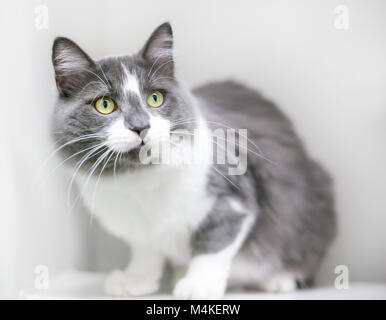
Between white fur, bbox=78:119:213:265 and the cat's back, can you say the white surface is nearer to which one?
white fur, bbox=78:119:213:265

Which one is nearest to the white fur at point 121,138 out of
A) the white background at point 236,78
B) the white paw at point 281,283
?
the white background at point 236,78

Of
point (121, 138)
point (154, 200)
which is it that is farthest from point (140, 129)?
point (154, 200)

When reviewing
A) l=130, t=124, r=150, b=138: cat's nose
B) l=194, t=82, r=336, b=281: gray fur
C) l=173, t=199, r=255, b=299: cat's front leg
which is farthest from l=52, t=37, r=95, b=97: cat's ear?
l=173, t=199, r=255, b=299: cat's front leg

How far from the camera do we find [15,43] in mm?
1386

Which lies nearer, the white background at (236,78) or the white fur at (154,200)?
the white fur at (154,200)

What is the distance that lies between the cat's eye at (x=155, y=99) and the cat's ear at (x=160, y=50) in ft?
0.21

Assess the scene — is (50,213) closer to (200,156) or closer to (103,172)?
(103,172)

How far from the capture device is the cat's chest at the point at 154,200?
130 cm

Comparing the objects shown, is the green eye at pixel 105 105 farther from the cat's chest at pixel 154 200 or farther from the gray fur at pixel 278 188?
the gray fur at pixel 278 188

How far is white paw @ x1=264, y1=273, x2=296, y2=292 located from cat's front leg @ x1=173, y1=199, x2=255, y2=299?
7.0 inches

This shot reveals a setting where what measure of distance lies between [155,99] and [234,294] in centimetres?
62

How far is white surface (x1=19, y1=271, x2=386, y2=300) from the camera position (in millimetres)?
1389
